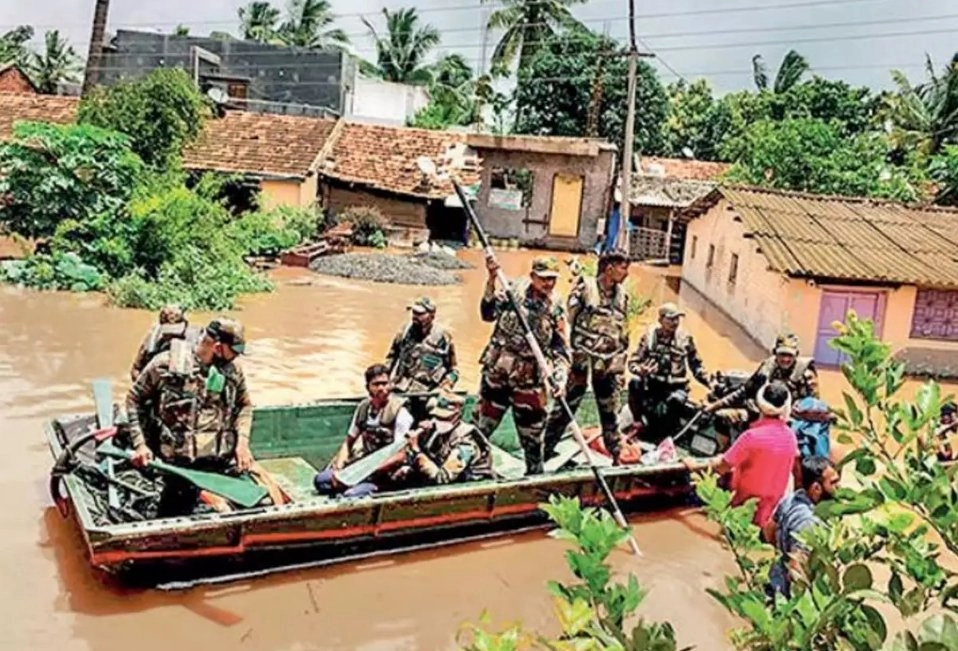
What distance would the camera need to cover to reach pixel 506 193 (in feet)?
107

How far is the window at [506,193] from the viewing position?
32.2 m

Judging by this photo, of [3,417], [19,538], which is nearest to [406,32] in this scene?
[3,417]

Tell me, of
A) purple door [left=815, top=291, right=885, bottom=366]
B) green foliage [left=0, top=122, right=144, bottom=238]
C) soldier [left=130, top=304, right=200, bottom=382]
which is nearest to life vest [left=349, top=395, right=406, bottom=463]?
soldier [left=130, top=304, right=200, bottom=382]

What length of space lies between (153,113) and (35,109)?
34.8 ft

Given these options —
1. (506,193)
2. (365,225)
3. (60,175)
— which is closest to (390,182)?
(365,225)

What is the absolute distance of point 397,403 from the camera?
7.40 metres

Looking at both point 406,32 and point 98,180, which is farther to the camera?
point 406,32

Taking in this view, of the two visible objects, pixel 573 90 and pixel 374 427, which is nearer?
pixel 374 427

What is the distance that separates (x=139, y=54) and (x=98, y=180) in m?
19.4

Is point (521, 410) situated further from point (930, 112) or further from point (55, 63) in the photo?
point (55, 63)

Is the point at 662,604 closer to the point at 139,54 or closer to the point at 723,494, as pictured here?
the point at 723,494

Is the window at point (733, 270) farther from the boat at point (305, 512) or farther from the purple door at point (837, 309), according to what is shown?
the boat at point (305, 512)

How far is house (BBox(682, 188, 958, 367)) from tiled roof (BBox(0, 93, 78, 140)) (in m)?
19.8

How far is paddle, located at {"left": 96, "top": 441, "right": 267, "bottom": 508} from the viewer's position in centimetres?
616
